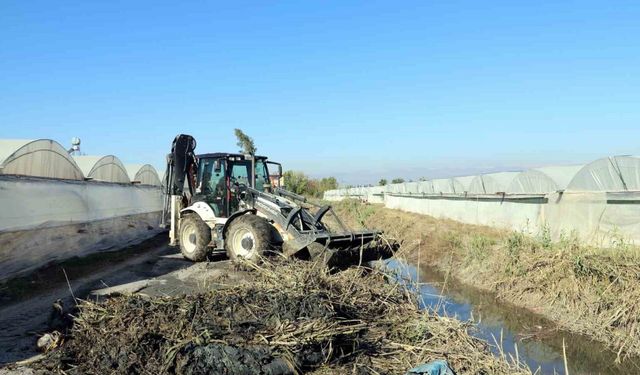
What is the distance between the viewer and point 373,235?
33.4 feet

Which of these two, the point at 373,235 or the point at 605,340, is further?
the point at 373,235

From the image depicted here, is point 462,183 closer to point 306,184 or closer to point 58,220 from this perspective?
point 58,220

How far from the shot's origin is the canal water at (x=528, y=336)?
6.93 meters

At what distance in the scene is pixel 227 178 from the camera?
38.6 feet

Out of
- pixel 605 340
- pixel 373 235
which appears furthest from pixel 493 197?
pixel 605 340

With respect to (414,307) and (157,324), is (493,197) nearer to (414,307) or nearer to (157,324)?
(414,307)

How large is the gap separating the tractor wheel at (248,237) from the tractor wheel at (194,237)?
1.13 meters

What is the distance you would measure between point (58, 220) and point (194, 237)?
3.30 m

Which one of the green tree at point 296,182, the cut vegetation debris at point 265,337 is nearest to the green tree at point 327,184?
the green tree at point 296,182

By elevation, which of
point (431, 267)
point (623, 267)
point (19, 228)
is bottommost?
point (431, 267)

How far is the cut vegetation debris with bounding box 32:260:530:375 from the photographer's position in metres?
4.59

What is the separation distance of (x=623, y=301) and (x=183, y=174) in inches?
394

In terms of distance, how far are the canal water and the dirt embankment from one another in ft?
0.73

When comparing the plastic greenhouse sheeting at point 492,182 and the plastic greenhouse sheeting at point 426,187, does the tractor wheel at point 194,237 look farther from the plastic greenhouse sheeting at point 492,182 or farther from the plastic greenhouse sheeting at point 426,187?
the plastic greenhouse sheeting at point 426,187
